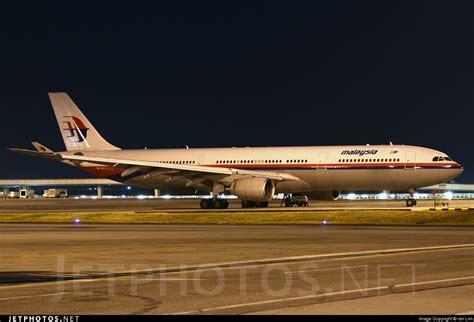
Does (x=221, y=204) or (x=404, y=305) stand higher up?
(x=221, y=204)

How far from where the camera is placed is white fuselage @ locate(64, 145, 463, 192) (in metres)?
57.0

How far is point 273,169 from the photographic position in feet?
198

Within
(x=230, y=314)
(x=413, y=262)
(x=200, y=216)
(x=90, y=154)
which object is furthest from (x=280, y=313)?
(x=90, y=154)

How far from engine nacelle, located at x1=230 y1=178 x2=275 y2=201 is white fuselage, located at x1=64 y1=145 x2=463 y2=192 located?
8.41 ft

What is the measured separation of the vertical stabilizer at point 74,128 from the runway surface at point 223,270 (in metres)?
39.5

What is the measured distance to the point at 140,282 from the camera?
16016mm

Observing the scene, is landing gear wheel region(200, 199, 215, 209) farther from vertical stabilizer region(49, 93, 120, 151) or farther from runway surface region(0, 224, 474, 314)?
runway surface region(0, 224, 474, 314)

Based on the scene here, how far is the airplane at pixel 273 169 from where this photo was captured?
188 ft


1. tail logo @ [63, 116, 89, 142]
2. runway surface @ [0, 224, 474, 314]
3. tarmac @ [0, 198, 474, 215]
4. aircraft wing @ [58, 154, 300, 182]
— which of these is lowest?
runway surface @ [0, 224, 474, 314]

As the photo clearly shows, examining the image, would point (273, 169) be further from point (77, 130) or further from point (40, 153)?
point (77, 130)

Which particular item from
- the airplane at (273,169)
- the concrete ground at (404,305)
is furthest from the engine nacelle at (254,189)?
the concrete ground at (404,305)

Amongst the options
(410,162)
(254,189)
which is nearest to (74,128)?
(254,189)

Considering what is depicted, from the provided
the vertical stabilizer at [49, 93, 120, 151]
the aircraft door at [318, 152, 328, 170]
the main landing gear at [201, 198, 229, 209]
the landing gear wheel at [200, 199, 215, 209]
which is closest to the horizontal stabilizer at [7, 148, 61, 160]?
the vertical stabilizer at [49, 93, 120, 151]

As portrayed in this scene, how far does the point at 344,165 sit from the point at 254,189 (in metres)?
6.41
